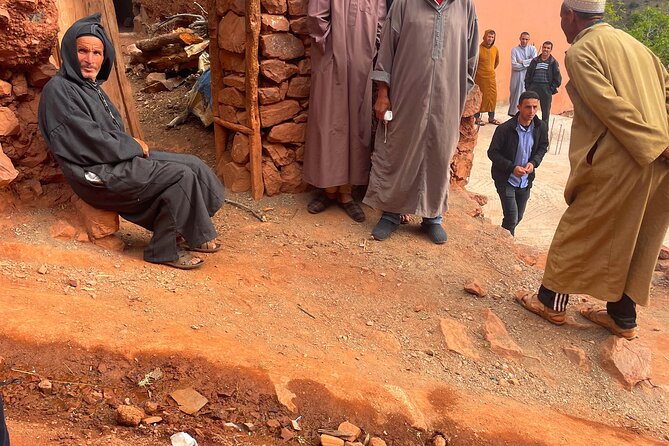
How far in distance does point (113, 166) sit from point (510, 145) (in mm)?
3322

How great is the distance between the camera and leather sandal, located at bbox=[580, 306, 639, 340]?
3373 mm

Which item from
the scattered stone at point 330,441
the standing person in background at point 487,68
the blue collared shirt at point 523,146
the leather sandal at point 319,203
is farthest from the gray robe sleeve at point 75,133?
the standing person in background at point 487,68

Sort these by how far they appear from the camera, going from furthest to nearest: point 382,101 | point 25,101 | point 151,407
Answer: point 382,101 < point 25,101 < point 151,407

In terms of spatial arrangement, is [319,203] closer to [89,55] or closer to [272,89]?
[272,89]

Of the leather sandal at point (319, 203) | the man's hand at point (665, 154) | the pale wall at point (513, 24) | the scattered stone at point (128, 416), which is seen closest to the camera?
the scattered stone at point (128, 416)

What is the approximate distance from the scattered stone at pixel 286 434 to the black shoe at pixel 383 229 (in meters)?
2.21

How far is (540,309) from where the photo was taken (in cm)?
358

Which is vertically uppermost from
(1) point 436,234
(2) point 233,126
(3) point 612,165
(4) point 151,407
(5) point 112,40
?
(5) point 112,40

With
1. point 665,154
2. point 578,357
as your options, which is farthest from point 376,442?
point 665,154

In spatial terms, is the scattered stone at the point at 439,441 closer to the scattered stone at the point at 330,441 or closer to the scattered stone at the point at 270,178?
the scattered stone at the point at 330,441

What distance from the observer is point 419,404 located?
262cm

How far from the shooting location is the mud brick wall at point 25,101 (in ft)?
11.0

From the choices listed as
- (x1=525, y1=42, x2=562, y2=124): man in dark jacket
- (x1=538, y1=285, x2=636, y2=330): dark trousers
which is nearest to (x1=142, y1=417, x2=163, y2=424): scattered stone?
(x1=538, y1=285, x2=636, y2=330): dark trousers

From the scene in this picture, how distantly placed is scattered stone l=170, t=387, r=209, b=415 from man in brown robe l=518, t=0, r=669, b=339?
2063mm
